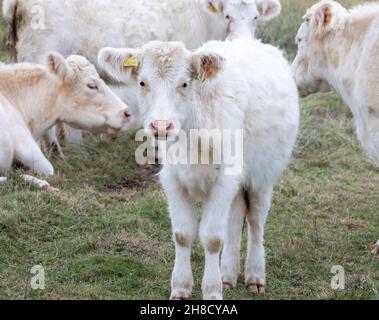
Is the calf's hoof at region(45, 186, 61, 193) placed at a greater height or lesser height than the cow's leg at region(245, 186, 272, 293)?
greater

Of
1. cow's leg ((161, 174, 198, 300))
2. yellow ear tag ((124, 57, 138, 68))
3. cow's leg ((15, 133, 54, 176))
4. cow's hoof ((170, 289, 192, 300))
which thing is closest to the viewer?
yellow ear tag ((124, 57, 138, 68))

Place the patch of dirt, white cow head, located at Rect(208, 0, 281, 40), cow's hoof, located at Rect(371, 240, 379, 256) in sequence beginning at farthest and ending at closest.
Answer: white cow head, located at Rect(208, 0, 281, 40)
the patch of dirt
cow's hoof, located at Rect(371, 240, 379, 256)

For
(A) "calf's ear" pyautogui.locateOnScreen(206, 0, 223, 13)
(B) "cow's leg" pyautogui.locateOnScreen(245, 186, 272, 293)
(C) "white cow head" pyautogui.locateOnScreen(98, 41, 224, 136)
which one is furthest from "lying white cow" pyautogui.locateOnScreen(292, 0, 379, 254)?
(A) "calf's ear" pyautogui.locateOnScreen(206, 0, 223, 13)

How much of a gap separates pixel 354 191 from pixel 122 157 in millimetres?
2569

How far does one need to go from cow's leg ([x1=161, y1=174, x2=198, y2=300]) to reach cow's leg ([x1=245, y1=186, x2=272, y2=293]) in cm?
67

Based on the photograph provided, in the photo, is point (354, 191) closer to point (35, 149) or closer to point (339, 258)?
point (339, 258)

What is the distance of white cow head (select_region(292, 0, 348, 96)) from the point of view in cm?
793

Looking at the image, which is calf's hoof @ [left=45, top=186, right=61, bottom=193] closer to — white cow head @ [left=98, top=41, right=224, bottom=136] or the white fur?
the white fur

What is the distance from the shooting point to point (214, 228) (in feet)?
19.0

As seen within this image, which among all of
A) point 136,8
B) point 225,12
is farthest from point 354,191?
point 136,8

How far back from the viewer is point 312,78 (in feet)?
27.2

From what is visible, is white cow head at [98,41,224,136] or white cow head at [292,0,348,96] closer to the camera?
white cow head at [98,41,224,136]

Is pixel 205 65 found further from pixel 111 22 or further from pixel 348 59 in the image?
pixel 111 22
